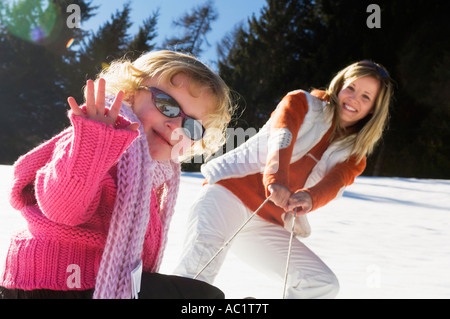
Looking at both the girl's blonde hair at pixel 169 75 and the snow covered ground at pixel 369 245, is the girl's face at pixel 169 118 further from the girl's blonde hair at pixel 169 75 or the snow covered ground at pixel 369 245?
the snow covered ground at pixel 369 245

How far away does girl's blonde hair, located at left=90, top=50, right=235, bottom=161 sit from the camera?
4.51ft

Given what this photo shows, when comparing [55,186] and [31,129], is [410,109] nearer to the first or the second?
[31,129]

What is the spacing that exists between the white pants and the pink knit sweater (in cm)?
75

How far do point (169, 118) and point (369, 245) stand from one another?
2.54 m

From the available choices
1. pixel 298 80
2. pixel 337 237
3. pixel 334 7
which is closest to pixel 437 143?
pixel 298 80

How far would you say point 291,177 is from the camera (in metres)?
2.07

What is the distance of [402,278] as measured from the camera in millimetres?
2598

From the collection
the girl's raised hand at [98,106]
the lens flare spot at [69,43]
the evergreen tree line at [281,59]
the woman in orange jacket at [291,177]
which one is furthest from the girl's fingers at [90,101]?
the lens flare spot at [69,43]

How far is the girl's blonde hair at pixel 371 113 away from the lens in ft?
7.00

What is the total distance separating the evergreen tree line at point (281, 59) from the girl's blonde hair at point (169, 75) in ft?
41.7

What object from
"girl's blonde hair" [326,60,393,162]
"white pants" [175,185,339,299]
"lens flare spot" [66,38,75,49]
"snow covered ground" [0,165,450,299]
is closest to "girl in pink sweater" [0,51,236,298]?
"white pants" [175,185,339,299]

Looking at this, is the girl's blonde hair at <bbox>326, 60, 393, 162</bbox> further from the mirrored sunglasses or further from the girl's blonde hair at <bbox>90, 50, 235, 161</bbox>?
the mirrored sunglasses

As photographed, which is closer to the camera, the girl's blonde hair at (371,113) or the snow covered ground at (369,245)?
the girl's blonde hair at (371,113)

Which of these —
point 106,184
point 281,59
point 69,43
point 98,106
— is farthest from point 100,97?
point 69,43
